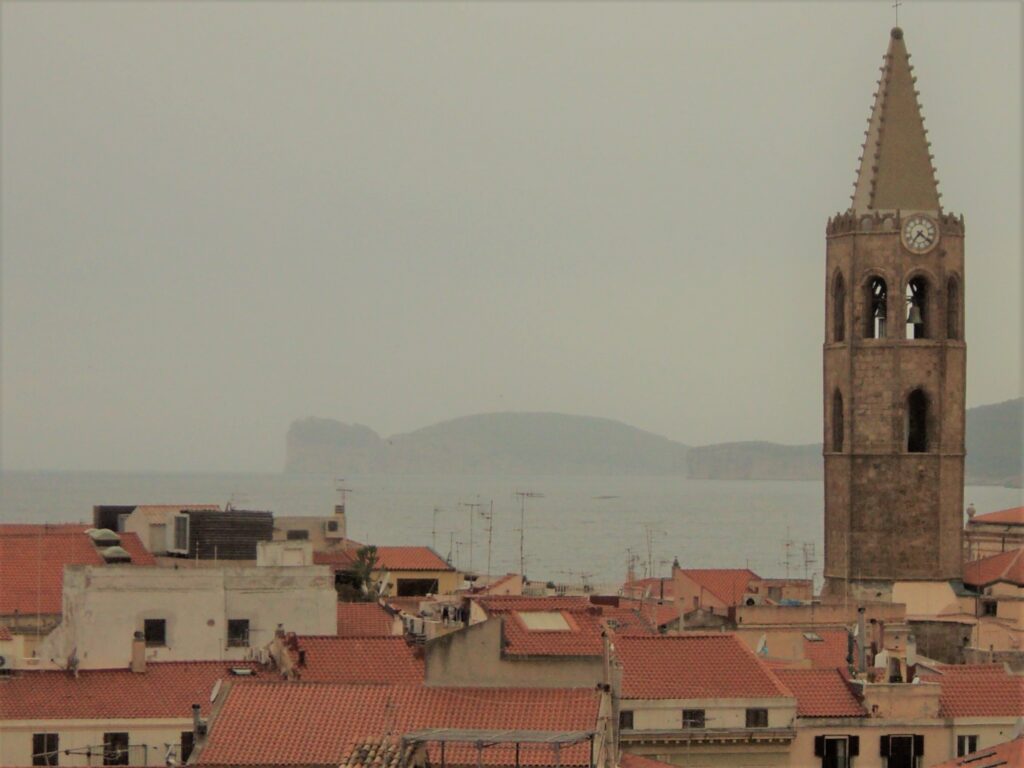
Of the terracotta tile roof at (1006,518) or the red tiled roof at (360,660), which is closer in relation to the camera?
the red tiled roof at (360,660)

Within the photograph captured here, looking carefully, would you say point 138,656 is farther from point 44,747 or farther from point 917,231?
point 917,231

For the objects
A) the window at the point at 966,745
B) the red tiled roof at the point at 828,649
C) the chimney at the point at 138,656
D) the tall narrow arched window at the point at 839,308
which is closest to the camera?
the chimney at the point at 138,656

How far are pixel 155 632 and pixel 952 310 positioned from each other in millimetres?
34042

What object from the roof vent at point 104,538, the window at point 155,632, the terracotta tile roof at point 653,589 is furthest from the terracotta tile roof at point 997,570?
the window at point 155,632

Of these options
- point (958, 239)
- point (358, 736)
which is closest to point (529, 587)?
point (958, 239)

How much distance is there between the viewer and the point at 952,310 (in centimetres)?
7431

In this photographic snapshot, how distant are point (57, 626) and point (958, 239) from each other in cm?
3487

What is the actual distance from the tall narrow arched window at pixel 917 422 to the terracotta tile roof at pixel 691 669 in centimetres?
3168

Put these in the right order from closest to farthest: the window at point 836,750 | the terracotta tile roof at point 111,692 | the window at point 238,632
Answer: the terracotta tile roof at point 111,692, the window at point 836,750, the window at point 238,632

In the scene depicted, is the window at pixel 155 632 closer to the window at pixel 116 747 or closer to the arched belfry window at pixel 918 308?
the window at pixel 116 747

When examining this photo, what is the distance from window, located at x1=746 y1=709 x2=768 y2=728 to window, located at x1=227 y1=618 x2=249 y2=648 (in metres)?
11.4

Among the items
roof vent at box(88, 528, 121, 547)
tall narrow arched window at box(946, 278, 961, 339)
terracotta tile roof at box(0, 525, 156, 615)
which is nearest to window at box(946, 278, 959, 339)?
tall narrow arched window at box(946, 278, 961, 339)

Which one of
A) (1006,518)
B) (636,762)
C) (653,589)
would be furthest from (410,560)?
(636,762)

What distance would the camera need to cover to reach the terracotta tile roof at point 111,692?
38812mm
